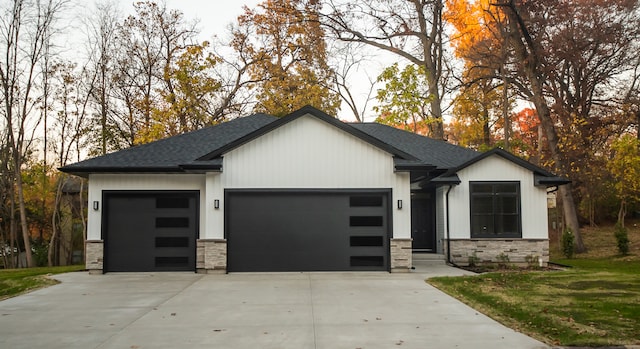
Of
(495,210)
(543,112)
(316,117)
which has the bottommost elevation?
(495,210)

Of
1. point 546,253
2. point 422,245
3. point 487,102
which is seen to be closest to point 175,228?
point 422,245

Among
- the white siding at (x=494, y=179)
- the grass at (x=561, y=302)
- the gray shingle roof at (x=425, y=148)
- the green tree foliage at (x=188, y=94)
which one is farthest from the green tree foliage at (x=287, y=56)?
the grass at (x=561, y=302)

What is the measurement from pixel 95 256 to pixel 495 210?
38.9 ft

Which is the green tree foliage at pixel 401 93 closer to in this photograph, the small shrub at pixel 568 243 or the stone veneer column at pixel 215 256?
the small shrub at pixel 568 243

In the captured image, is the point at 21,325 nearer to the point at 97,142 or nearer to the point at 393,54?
the point at 97,142

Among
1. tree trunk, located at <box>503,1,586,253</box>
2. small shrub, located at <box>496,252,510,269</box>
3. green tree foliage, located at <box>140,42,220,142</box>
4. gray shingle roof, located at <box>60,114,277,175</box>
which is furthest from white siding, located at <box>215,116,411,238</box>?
green tree foliage, located at <box>140,42,220,142</box>

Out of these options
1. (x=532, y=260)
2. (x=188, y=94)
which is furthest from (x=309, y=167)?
(x=188, y=94)

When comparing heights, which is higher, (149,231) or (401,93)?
(401,93)

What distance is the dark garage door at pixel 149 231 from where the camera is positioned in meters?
14.5

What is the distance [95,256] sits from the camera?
14297 mm

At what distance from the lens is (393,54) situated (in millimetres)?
29406

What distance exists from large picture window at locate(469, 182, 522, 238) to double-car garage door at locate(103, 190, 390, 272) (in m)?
3.80

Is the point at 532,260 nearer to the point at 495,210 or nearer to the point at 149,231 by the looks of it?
the point at 495,210

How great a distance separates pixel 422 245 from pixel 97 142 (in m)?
18.6
